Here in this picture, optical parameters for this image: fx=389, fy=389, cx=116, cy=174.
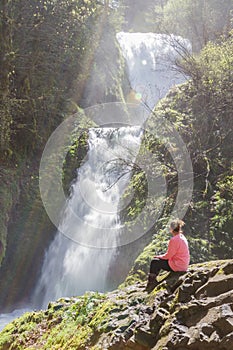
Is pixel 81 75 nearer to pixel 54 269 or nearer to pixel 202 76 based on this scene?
pixel 202 76

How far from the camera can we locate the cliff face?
12.1 ft

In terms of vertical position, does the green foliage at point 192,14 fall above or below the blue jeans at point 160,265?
above

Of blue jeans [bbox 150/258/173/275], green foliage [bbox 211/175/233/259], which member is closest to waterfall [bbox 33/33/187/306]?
green foliage [bbox 211/175/233/259]

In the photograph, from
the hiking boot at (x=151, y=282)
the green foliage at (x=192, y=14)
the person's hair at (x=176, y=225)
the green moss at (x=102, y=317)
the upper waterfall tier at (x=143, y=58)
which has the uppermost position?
the green foliage at (x=192, y=14)

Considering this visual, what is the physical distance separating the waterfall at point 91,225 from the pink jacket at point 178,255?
539 centimetres

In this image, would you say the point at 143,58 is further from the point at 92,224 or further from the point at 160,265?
the point at 160,265

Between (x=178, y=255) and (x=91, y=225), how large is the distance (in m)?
7.41

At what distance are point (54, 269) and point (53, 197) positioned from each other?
252cm

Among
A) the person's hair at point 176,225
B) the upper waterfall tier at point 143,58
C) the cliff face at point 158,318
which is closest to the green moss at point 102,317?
the cliff face at point 158,318

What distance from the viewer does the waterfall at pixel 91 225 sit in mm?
10898

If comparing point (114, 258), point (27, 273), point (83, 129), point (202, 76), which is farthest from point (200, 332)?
→ point (83, 129)

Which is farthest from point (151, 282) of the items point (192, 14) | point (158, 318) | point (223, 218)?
point (192, 14)

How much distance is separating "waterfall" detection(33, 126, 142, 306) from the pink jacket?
5.39m

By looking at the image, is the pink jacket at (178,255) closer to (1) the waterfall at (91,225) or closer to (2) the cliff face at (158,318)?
(2) the cliff face at (158,318)
